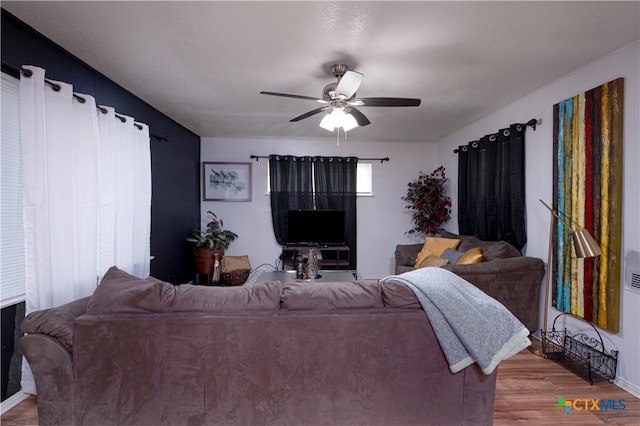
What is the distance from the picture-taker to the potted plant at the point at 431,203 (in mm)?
4738

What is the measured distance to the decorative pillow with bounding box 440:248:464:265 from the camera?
346 cm

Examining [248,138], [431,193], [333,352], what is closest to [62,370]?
[333,352]

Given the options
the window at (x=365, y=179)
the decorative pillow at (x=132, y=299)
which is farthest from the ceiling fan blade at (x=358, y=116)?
the window at (x=365, y=179)

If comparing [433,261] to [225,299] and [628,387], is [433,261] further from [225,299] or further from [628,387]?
[225,299]

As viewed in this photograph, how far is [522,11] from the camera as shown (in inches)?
69.7

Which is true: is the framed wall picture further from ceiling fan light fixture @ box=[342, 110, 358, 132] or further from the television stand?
ceiling fan light fixture @ box=[342, 110, 358, 132]

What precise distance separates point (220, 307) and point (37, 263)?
140 cm

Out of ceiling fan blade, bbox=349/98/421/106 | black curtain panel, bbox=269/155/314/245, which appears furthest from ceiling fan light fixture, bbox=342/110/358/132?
black curtain panel, bbox=269/155/314/245

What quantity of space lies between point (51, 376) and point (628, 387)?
3524mm

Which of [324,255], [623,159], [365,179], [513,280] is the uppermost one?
[365,179]

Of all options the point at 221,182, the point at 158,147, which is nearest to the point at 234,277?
the point at 221,182

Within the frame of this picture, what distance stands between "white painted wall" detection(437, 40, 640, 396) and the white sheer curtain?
155 inches

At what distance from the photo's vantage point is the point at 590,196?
2.37m

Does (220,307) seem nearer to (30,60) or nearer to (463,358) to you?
(463,358)
